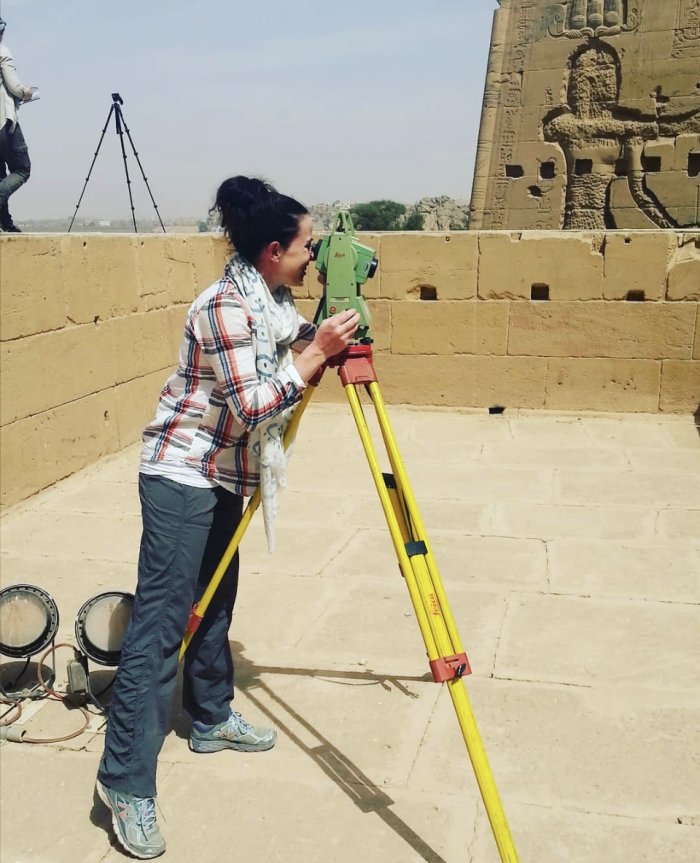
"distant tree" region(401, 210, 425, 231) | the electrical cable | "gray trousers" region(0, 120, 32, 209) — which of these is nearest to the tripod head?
the electrical cable

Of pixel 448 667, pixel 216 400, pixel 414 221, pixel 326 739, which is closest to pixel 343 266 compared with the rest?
pixel 216 400

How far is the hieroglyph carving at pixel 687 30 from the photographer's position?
492 inches

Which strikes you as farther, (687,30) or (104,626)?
(687,30)

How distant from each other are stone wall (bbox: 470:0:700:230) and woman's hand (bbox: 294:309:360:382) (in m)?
12.0

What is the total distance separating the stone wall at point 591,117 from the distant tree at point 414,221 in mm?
23570

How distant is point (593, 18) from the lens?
1324cm

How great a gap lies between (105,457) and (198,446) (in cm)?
402

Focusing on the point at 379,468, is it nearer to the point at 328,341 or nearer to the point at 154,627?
the point at 328,341

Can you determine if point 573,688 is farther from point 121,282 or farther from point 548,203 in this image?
point 548,203

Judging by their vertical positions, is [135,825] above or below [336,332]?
below

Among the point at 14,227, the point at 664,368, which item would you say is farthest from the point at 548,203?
the point at 14,227

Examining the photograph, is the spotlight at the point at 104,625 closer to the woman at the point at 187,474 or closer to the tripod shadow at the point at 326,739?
the tripod shadow at the point at 326,739

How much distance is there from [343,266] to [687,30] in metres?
12.7

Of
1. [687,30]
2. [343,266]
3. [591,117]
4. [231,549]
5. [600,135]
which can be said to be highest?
[687,30]
